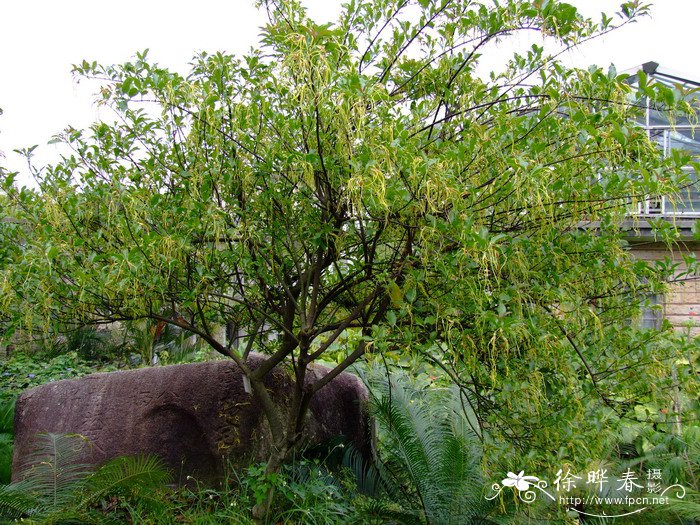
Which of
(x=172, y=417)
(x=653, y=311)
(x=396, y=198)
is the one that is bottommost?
(x=172, y=417)

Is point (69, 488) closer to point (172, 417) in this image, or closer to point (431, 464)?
point (172, 417)

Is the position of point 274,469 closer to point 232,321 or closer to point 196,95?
point 232,321

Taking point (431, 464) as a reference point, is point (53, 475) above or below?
above

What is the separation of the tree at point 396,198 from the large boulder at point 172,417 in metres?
1.15

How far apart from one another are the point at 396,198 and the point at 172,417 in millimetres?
2833

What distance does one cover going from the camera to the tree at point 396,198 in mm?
2547

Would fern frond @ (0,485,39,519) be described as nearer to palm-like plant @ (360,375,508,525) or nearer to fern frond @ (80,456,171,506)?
fern frond @ (80,456,171,506)

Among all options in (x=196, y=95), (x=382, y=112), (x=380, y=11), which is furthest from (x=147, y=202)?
(x=380, y=11)

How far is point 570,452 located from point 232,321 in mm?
2367

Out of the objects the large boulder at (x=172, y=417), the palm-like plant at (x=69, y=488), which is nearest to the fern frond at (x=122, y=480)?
the palm-like plant at (x=69, y=488)

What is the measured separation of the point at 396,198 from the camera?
265 centimetres

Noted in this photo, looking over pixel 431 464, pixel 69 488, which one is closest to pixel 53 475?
pixel 69 488

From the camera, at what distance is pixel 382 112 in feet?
8.87

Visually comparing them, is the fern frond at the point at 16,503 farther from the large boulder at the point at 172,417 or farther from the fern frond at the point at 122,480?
the large boulder at the point at 172,417
